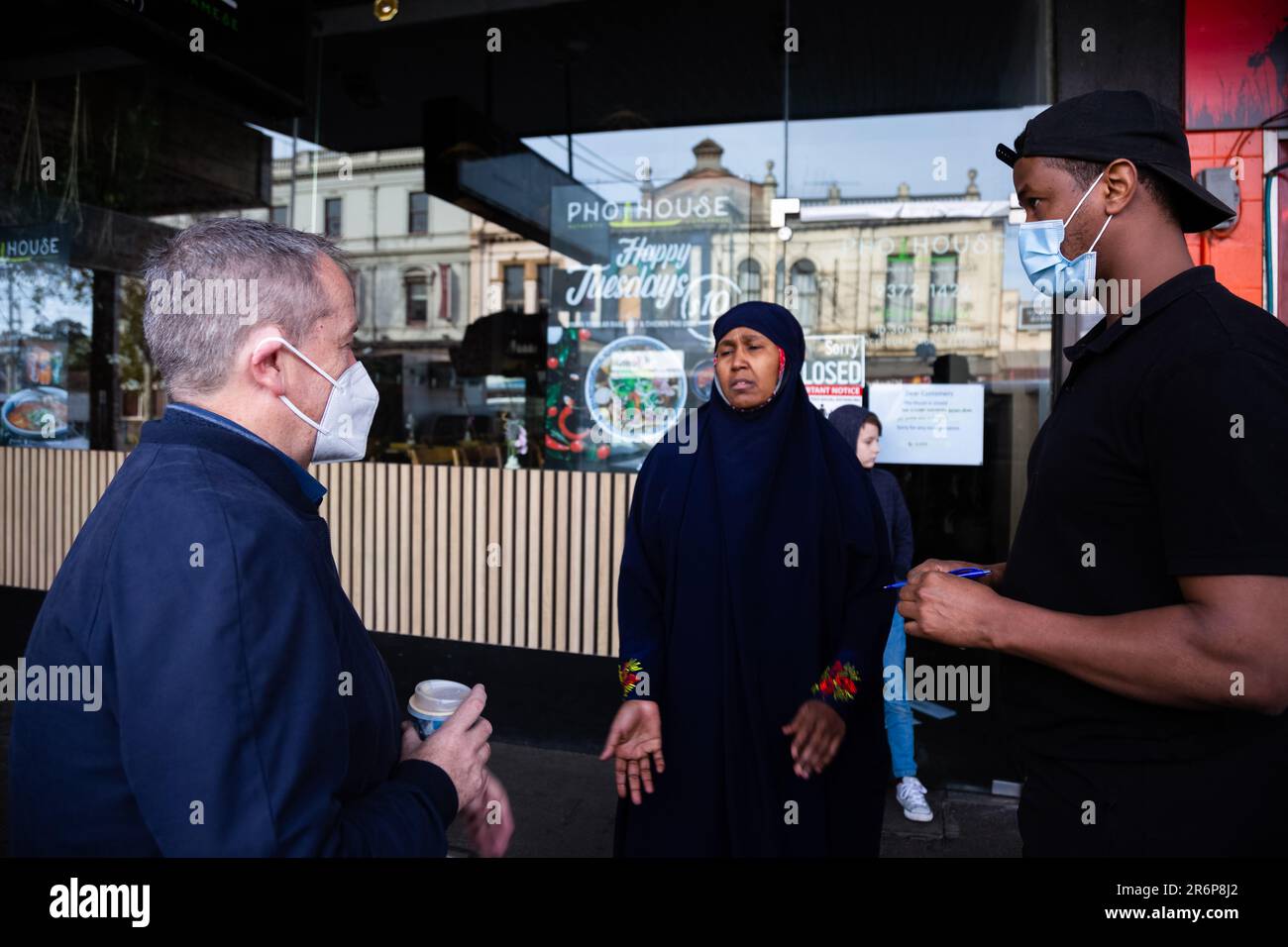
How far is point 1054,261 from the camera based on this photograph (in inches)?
66.2

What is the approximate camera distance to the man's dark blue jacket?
3.37 feet

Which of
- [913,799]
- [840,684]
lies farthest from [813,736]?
[913,799]

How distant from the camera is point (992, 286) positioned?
5051 mm

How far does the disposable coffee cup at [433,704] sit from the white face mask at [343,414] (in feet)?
1.46

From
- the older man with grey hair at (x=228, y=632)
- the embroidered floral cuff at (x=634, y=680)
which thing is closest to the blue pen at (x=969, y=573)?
the embroidered floral cuff at (x=634, y=680)

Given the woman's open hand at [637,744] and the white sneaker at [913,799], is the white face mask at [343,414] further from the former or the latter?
the white sneaker at [913,799]

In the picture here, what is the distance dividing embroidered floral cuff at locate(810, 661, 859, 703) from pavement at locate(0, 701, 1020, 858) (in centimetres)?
160

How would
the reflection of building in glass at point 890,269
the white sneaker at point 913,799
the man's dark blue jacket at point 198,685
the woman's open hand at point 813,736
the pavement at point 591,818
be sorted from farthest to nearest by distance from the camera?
the reflection of building in glass at point 890,269
the white sneaker at point 913,799
the pavement at point 591,818
the woman's open hand at point 813,736
the man's dark blue jacket at point 198,685

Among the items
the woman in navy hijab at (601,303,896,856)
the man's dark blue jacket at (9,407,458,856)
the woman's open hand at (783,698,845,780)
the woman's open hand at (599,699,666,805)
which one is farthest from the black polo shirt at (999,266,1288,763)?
the man's dark blue jacket at (9,407,458,856)

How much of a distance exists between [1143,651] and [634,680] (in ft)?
4.55

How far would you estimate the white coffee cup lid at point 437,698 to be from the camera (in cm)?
150

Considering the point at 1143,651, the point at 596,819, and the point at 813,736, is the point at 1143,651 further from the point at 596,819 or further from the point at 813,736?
the point at 596,819
